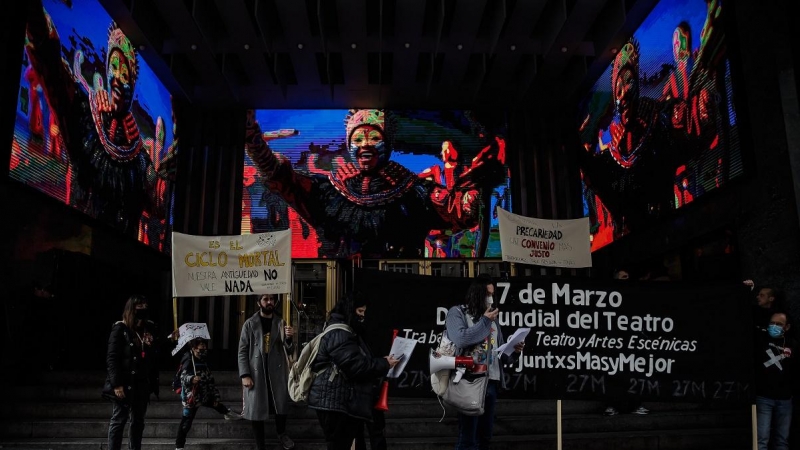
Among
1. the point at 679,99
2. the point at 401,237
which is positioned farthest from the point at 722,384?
the point at 401,237

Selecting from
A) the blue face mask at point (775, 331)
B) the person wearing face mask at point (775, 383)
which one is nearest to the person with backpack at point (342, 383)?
the person wearing face mask at point (775, 383)

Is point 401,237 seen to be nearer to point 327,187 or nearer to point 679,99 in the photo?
point 327,187

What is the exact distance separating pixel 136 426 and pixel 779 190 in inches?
331

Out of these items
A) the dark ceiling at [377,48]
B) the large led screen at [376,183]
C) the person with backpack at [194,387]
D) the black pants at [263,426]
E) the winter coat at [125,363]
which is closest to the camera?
the winter coat at [125,363]

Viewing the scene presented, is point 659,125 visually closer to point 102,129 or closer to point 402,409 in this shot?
point 402,409

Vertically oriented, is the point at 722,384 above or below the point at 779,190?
below

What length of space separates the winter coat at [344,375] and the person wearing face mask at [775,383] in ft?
13.5

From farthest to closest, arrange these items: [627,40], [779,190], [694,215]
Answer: [627,40], [694,215], [779,190]

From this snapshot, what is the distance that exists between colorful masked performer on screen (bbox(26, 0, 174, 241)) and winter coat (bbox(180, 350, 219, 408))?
532 centimetres

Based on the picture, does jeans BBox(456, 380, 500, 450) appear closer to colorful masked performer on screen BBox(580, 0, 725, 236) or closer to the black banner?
the black banner

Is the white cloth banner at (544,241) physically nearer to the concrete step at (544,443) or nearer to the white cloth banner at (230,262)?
the concrete step at (544,443)

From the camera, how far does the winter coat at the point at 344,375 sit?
5.09 m

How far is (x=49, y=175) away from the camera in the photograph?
1113cm

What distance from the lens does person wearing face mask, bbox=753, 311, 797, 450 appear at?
6.92 metres
